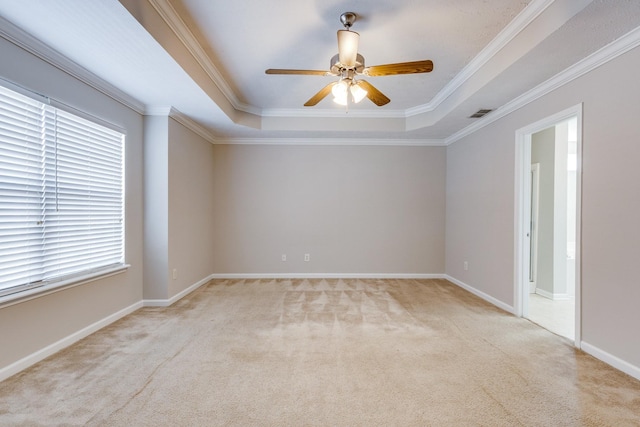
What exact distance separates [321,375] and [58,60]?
330 centimetres

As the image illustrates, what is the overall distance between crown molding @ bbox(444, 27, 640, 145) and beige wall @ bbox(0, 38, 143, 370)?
4.39 metres

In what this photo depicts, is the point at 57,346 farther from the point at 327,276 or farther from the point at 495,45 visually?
the point at 495,45

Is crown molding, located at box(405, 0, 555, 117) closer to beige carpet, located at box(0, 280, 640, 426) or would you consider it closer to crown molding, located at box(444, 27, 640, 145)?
crown molding, located at box(444, 27, 640, 145)

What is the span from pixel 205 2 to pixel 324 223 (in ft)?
13.0

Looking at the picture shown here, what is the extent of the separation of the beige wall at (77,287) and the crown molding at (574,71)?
439 centimetres

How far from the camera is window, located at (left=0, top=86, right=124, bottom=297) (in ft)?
7.86

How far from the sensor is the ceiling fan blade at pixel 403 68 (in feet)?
8.17

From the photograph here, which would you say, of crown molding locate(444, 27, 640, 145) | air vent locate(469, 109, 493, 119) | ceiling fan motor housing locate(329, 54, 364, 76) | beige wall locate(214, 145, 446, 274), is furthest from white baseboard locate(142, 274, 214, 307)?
crown molding locate(444, 27, 640, 145)

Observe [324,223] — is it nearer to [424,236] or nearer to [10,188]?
[424,236]

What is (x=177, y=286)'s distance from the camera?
14.6 ft

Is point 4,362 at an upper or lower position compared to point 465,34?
lower

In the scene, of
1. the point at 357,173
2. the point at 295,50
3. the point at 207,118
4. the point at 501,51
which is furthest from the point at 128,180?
the point at 501,51

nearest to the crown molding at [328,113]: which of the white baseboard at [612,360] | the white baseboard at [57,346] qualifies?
the white baseboard at [57,346]

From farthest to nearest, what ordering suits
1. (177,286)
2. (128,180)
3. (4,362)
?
(177,286) → (128,180) → (4,362)
